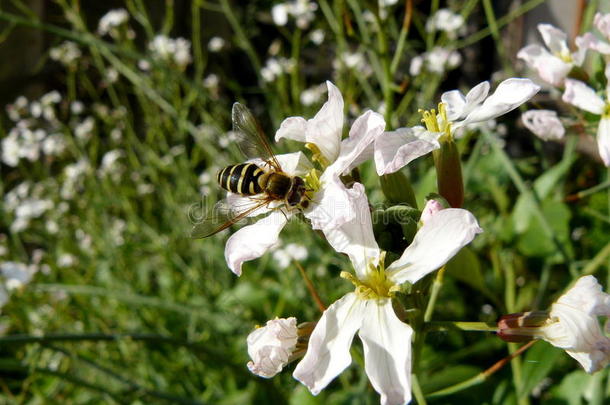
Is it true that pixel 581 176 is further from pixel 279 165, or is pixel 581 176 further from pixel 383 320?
pixel 383 320

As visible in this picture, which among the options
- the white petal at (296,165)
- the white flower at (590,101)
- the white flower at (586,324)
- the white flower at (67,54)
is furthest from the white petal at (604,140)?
the white flower at (67,54)

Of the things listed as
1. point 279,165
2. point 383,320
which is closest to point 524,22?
point 279,165

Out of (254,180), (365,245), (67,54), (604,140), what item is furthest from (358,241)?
(67,54)

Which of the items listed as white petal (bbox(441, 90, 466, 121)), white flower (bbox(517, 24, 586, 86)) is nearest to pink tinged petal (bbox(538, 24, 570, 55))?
white flower (bbox(517, 24, 586, 86))

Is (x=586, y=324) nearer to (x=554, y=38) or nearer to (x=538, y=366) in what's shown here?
(x=538, y=366)

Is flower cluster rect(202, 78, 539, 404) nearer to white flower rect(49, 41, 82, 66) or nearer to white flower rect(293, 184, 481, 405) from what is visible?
white flower rect(293, 184, 481, 405)

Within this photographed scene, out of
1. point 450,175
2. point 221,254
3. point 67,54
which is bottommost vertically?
point 221,254

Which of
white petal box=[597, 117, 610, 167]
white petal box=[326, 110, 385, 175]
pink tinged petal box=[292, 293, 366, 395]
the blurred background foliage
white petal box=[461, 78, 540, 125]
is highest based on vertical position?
white petal box=[326, 110, 385, 175]
